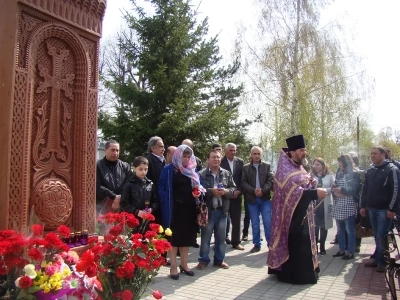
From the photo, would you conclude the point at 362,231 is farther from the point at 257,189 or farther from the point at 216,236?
the point at 216,236

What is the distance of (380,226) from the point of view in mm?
6020

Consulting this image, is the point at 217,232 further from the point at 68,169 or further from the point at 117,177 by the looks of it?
the point at 68,169

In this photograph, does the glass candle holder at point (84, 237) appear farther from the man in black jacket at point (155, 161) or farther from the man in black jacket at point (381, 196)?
the man in black jacket at point (381, 196)

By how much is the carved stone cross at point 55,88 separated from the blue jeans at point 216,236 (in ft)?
11.2

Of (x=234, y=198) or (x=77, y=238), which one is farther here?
(x=234, y=198)

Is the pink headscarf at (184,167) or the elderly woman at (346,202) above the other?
the pink headscarf at (184,167)

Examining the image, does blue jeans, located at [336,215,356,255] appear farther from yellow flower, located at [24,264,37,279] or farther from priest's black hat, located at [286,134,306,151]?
yellow flower, located at [24,264,37,279]

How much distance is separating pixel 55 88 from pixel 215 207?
3.59 metres

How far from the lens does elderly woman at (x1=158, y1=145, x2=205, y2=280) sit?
5590 mm

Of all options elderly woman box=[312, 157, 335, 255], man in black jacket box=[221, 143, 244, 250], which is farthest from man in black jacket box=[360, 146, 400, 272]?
man in black jacket box=[221, 143, 244, 250]

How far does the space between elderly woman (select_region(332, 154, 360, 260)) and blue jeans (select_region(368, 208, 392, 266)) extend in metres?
0.81

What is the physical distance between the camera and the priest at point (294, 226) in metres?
5.41

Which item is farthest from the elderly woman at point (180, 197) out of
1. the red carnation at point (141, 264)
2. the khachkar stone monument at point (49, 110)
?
the red carnation at point (141, 264)

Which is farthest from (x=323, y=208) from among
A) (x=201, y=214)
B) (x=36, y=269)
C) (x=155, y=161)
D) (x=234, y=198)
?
(x=36, y=269)
